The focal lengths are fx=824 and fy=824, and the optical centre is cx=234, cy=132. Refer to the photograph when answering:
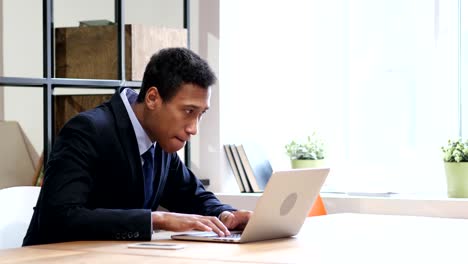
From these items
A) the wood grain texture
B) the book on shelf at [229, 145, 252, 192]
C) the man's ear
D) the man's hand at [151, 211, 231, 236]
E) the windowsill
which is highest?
the wood grain texture

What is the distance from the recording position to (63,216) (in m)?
2.40

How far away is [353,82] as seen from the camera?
4953 millimetres

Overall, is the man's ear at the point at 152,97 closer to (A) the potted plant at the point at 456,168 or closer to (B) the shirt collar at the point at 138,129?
(B) the shirt collar at the point at 138,129

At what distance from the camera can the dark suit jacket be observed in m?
2.38

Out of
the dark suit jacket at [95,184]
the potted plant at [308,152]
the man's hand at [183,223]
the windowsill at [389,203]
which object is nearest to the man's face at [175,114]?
the dark suit jacket at [95,184]

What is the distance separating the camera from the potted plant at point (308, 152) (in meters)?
4.83

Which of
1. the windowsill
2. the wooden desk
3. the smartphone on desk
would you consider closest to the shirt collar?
the wooden desk

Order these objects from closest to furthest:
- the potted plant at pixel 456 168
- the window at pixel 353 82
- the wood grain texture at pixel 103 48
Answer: the wood grain texture at pixel 103 48 → the potted plant at pixel 456 168 → the window at pixel 353 82

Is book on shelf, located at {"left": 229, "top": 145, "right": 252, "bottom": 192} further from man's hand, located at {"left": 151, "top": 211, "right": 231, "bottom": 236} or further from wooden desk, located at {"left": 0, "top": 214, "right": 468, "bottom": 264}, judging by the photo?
man's hand, located at {"left": 151, "top": 211, "right": 231, "bottom": 236}

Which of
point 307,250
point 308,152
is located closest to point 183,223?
point 307,250

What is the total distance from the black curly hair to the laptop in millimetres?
467

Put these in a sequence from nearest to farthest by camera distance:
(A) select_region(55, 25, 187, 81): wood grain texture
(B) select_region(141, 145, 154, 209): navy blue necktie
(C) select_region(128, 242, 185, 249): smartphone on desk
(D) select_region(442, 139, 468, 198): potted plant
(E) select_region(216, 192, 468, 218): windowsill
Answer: (C) select_region(128, 242, 185, 249): smartphone on desk
(B) select_region(141, 145, 154, 209): navy blue necktie
(A) select_region(55, 25, 187, 81): wood grain texture
(E) select_region(216, 192, 468, 218): windowsill
(D) select_region(442, 139, 468, 198): potted plant

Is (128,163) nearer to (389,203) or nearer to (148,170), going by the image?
(148,170)

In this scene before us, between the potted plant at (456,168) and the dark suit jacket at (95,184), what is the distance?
5.86ft
